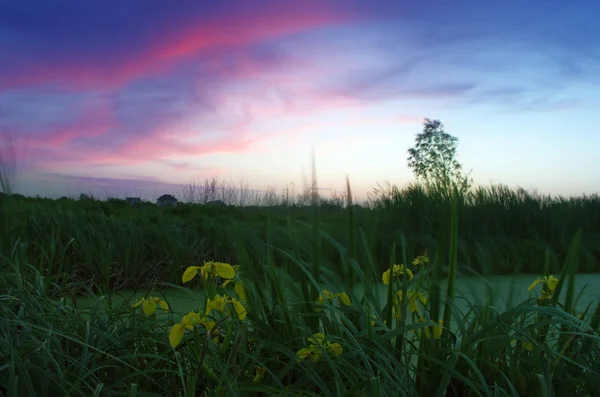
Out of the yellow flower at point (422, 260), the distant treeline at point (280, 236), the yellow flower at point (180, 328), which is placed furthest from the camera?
the distant treeline at point (280, 236)

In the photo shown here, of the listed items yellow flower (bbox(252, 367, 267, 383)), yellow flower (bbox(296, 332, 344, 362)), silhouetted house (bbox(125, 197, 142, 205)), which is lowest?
yellow flower (bbox(252, 367, 267, 383))

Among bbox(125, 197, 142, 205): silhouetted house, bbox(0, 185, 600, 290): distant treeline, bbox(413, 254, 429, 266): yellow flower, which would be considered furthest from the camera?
bbox(125, 197, 142, 205): silhouetted house

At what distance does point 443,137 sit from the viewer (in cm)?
1324

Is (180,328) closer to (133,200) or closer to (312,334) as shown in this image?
(312,334)

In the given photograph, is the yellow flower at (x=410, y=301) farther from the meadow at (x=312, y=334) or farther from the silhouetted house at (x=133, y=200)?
the silhouetted house at (x=133, y=200)

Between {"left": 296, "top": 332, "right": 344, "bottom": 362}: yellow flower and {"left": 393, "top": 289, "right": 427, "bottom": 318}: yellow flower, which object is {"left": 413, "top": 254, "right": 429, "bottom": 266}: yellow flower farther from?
{"left": 296, "top": 332, "right": 344, "bottom": 362}: yellow flower

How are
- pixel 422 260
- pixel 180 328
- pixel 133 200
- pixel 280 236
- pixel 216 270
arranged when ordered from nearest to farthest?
pixel 180 328, pixel 216 270, pixel 422 260, pixel 280 236, pixel 133 200

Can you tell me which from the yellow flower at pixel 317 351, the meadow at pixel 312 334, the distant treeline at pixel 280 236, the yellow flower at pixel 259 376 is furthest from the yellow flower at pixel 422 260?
the distant treeline at pixel 280 236

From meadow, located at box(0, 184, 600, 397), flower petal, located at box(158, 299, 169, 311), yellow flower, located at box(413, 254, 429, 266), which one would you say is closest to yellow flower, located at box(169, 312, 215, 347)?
meadow, located at box(0, 184, 600, 397)

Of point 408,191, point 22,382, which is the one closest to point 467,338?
point 22,382

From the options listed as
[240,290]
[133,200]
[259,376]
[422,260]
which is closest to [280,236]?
[422,260]

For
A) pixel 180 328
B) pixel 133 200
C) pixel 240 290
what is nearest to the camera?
pixel 180 328

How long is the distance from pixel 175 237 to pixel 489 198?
2927 millimetres

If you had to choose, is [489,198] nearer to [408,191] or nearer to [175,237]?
[408,191]
